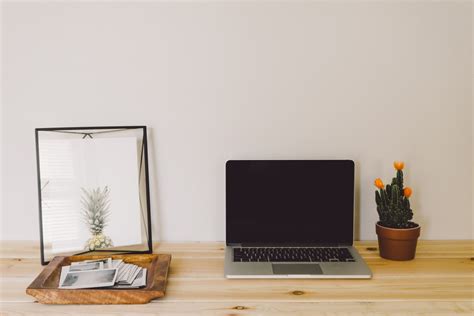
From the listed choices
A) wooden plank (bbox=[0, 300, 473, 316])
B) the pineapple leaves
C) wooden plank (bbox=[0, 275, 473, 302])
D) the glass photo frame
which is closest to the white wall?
the glass photo frame

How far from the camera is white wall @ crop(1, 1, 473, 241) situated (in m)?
1.45

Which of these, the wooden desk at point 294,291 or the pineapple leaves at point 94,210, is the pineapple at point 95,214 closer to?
the pineapple leaves at point 94,210

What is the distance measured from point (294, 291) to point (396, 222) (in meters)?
0.46

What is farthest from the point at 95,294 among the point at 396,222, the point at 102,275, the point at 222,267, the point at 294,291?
the point at 396,222

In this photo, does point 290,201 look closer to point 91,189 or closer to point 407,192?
point 407,192

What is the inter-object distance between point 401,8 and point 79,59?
1.11 meters

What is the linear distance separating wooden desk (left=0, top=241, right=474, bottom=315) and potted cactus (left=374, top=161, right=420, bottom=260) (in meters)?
0.04

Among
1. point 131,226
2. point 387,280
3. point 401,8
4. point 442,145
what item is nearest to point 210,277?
point 131,226

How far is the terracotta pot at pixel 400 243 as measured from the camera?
1325mm

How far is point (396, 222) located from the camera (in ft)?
4.49

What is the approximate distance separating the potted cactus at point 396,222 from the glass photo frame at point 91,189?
0.76 metres

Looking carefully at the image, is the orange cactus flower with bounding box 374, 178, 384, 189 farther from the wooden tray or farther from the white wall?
the wooden tray

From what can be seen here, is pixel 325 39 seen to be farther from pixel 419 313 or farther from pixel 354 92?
pixel 419 313

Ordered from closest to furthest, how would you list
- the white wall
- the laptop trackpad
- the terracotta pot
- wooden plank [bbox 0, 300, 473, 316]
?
1. wooden plank [bbox 0, 300, 473, 316]
2. the laptop trackpad
3. the terracotta pot
4. the white wall
